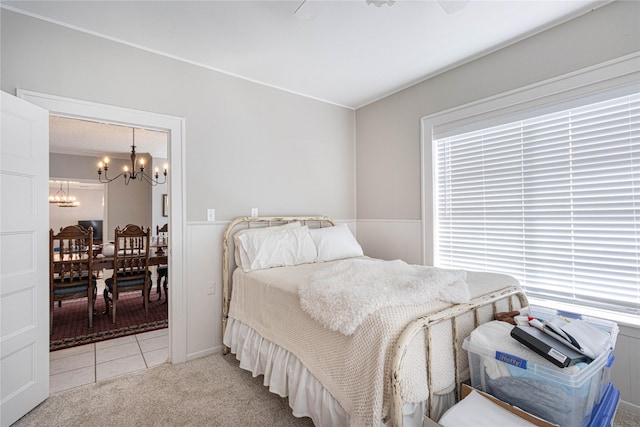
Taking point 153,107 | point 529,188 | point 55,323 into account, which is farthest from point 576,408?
point 55,323

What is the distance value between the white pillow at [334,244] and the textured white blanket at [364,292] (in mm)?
924

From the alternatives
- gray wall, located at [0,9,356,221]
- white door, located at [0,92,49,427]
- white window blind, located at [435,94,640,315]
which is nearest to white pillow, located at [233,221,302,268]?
gray wall, located at [0,9,356,221]

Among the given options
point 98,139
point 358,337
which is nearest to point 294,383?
point 358,337

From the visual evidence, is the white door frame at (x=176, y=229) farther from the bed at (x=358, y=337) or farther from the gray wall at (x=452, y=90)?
the gray wall at (x=452, y=90)

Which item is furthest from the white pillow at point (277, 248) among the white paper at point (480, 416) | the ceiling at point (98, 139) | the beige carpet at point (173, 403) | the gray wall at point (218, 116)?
the ceiling at point (98, 139)

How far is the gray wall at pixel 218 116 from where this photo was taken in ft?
6.97

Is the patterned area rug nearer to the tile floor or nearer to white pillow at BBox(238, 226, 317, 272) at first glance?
Result: the tile floor

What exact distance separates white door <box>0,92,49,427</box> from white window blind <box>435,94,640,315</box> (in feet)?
10.6

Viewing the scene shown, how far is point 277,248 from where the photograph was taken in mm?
2676

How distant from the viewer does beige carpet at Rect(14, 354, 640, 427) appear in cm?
185

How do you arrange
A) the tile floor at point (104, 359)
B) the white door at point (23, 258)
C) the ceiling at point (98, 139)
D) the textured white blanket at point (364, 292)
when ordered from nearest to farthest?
the textured white blanket at point (364, 292) → the white door at point (23, 258) → the tile floor at point (104, 359) → the ceiling at point (98, 139)

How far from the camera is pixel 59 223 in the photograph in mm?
10297

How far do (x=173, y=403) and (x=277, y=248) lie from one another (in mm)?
1300

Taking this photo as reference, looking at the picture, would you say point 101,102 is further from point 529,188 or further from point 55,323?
point 529,188
